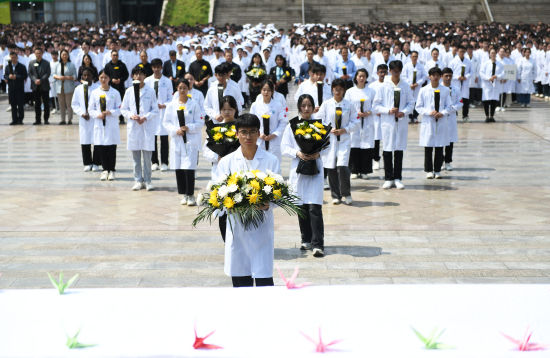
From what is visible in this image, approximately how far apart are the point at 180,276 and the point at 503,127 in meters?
14.2

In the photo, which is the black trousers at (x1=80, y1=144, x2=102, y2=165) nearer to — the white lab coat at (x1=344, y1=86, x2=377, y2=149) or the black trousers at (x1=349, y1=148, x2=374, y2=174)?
the black trousers at (x1=349, y1=148, x2=374, y2=174)

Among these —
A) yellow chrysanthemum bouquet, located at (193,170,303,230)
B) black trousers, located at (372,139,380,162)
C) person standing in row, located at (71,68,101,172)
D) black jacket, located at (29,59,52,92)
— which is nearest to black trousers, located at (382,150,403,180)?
black trousers, located at (372,139,380,162)

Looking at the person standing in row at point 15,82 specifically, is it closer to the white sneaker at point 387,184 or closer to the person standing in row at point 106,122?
the person standing in row at point 106,122

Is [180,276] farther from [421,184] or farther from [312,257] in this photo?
[421,184]

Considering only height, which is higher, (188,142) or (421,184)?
(188,142)

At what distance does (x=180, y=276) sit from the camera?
9.02 meters

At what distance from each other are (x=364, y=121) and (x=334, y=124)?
7.18ft

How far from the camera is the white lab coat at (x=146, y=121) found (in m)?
13.5

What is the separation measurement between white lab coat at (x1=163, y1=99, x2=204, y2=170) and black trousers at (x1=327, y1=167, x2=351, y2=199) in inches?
80.7

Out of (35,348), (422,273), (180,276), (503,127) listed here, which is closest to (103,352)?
(35,348)

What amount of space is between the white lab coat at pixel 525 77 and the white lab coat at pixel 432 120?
12364 mm

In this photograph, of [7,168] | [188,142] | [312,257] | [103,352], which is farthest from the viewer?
[7,168]

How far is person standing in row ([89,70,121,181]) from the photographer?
1437 cm

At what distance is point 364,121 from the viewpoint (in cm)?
1391
